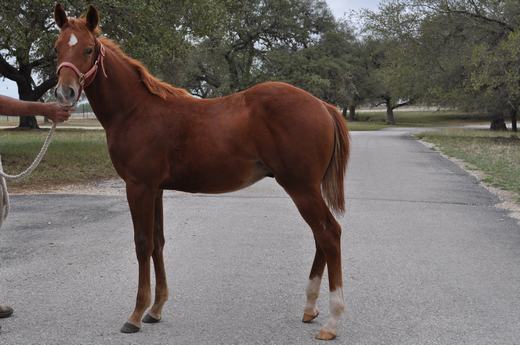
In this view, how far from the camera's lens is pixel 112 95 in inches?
153

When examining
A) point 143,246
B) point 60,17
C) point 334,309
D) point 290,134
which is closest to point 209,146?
point 290,134

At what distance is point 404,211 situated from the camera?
27.3ft

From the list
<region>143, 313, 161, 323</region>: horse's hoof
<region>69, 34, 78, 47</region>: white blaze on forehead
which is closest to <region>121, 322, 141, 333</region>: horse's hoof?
<region>143, 313, 161, 323</region>: horse's hoof

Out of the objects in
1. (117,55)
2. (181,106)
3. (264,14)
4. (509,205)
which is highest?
(264,14)

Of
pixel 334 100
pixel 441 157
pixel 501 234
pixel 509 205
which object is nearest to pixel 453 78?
pixel 441 157

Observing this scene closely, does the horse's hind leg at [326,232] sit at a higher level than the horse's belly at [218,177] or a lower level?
lower

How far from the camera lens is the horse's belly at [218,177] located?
385 cm

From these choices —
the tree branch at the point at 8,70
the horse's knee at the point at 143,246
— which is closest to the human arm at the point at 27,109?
the horse's knee at the point at 143,246

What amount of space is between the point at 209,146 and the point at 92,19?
121 centimetres

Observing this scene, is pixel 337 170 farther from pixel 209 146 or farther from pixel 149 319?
pixel 149 319

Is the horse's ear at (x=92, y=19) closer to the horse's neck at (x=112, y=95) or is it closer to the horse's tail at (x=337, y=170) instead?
the horse's neck at (x=112, y=95)

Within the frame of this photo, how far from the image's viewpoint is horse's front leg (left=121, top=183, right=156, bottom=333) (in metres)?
3.78

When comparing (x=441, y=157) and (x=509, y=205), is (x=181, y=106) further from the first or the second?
(x=441, y=157)

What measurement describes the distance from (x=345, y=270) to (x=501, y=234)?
2.75 meters
